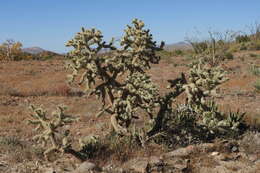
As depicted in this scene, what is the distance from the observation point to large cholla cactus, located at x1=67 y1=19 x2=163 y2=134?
4.54m

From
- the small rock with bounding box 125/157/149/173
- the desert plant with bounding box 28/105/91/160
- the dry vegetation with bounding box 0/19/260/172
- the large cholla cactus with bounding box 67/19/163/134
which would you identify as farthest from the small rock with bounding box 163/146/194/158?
the desert plant with bounding box 28/105/91/160

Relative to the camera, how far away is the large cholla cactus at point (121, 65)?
4543mm

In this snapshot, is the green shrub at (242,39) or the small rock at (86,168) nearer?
the small rock at (86,168)

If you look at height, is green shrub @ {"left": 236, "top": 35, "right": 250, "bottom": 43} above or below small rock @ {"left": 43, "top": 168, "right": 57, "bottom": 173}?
above

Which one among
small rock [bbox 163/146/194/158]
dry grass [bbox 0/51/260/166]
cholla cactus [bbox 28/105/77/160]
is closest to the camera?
cholla cactus [bbox 28/105/77/160]

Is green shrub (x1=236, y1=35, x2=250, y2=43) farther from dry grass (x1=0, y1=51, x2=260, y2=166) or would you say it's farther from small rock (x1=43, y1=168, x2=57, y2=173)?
small rock (x1=43, y1=168, x2=57, y2=173)

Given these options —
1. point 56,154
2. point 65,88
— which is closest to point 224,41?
point 65,88

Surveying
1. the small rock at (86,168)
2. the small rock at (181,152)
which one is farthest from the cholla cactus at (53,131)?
the small rock at (181,152)

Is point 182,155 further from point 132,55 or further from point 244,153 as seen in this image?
point 132,55

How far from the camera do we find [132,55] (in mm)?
4797

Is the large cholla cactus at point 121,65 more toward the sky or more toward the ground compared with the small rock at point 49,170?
more toward the sky

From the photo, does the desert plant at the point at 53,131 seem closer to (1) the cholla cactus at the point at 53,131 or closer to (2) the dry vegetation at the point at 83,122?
(1) the cholla cactus at the point at 53,131

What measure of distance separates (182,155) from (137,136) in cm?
77

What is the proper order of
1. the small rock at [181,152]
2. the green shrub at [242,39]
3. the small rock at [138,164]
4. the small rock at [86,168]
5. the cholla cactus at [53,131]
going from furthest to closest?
the green shrub at [242,39], the small rock at [181,152], the cholla cactus at [53,131], the small rock at [138,164], the small rock at [86,168]
